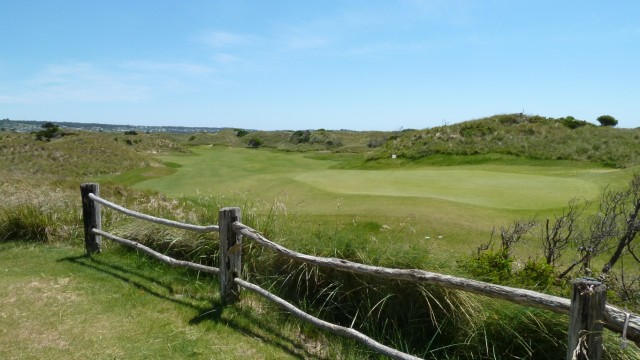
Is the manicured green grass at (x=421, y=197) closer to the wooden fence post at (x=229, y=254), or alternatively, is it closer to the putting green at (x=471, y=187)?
the putting green at (x=471, y=187)

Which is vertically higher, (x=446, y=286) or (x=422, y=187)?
(x=446, y=286)

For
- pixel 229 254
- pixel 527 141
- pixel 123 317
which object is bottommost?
pixel 123 317

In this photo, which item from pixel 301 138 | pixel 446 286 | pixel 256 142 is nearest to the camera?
pixel 446 286

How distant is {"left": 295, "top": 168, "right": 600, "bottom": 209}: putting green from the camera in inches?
501

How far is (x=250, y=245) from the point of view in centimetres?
648

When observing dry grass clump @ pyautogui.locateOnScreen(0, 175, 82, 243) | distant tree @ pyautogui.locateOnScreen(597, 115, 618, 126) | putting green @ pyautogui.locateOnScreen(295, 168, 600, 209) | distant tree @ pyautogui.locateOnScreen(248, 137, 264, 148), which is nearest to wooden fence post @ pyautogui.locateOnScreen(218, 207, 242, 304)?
dry grass clump @ pyautogui.locateOnScreen(0, 175, 82, 243)

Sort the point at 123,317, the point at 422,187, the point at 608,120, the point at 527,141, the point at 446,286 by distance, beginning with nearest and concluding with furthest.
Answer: the point at 446,286, the point at 123,317, the point at 422,187, the point at 527,141, the point at 608,120

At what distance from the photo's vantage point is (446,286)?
4.23 metres

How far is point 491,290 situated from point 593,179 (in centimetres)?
1554

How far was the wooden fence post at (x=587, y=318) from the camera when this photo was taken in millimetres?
3172

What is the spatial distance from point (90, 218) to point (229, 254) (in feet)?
12.3

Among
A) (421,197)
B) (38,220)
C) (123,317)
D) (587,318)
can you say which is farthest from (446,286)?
(421,197)

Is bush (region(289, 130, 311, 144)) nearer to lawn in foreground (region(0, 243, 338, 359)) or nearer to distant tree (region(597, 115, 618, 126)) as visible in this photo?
distant tree (region(597, 115, 618, 126))

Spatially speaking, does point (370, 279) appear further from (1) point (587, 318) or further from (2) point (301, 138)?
(2) point (301, 138)
